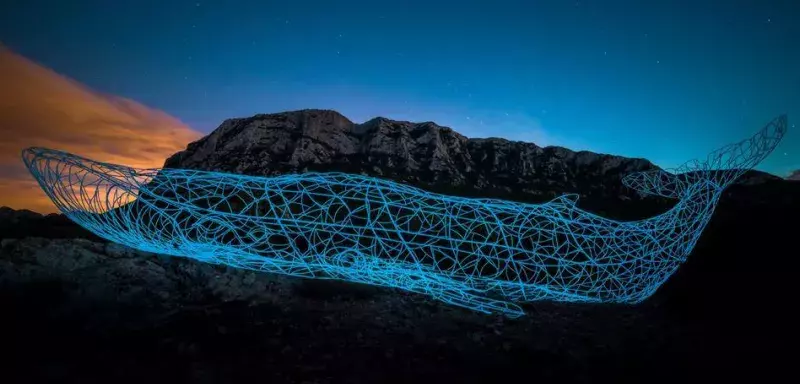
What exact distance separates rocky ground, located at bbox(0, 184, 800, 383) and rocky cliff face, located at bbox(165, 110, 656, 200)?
30.7m

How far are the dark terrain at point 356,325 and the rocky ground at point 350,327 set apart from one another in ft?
0.13

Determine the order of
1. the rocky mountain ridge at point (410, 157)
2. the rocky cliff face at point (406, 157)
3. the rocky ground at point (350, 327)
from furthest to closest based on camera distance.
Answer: the rocky cliff face at point (406, 157), the rocky mountain ridge at point (410, 157), the rocky ground at point (350, 327)

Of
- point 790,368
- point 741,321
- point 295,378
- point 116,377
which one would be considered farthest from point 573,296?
point 116,377

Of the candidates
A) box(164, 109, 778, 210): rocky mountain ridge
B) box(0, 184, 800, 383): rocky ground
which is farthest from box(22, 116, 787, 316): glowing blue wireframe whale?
box(164, 109, 778, 210): rocky mountain ridge

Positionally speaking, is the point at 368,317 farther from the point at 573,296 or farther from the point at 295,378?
the point at 573,296

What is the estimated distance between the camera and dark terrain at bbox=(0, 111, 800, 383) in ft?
19.4

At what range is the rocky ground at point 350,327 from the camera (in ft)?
19.3

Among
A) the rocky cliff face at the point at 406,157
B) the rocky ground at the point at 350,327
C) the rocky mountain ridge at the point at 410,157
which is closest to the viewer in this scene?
the rocky ground at the point at 350,327

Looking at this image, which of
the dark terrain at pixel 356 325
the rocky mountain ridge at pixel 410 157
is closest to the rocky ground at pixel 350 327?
the dark terrain at pixel 356 325

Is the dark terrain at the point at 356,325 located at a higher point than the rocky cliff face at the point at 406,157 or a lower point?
lower

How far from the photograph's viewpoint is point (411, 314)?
987cm

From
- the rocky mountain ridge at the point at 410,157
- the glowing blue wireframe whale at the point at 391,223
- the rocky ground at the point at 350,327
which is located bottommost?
the rocky ground at the point at 350,327

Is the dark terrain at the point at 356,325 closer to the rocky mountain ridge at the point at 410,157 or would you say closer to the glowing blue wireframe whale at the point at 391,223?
the glowing blue wireframe whale at the point at 391,223

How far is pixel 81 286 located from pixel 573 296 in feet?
39.0
